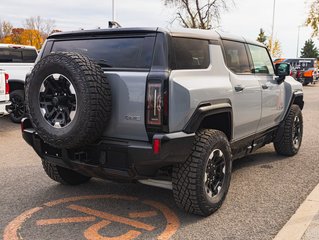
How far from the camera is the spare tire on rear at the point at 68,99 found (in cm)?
306

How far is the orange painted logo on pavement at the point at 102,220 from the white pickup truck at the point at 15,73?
5.40 metres

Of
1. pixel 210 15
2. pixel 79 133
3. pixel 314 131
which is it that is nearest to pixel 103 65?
pixel 79 133

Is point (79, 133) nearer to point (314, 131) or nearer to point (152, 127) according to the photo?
point (152, 127)

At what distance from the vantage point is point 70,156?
3.42 meters

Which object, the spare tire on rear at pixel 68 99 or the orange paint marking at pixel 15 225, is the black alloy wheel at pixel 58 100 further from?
the orange paint marking at pixel 15 225

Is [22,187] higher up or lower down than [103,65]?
lower down

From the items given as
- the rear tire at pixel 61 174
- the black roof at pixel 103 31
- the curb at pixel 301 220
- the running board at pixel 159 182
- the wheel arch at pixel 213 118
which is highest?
the black roof at pixel 103 31

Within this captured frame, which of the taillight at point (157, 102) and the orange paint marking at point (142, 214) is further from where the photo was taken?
the orange paint marking at point (142, 214)

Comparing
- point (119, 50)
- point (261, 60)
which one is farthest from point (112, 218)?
point (261, 60)

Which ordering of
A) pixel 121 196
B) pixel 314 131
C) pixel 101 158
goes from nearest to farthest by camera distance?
pixel 101 158, pixel 121 196, pixel 314 131

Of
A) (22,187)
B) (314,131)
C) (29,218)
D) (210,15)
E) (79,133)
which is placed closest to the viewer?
(79,133)

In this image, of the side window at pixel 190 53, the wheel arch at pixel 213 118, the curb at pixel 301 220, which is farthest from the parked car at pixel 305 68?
the side window at pixel 190 53

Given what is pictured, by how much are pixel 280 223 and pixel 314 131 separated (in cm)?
549

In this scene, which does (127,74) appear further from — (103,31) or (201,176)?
(201,176)
